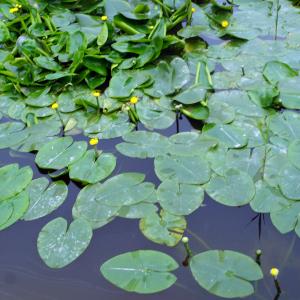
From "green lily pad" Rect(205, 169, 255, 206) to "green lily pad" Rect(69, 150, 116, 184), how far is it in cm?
52

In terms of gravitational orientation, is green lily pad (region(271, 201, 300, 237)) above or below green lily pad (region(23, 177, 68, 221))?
above

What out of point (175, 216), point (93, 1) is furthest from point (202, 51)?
point (175, 216)

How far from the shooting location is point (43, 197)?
2.13m

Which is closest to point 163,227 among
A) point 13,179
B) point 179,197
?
point 179,197

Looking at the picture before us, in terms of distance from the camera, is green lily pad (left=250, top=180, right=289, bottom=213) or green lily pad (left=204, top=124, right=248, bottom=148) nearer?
green lily pad (left=250, top=180, right=289, bottom=213)

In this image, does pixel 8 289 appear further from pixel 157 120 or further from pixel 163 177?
pixel 157 120

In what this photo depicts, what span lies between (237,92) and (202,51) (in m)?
0.56

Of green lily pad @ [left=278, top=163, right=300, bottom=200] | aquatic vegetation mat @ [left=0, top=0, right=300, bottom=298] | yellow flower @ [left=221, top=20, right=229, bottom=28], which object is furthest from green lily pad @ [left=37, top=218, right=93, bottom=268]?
yellow flower @ [left=221, top=20, right=229, bottom=28]

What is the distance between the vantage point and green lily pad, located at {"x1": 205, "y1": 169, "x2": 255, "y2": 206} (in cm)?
196

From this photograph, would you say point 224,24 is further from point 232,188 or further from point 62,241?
point 62,241

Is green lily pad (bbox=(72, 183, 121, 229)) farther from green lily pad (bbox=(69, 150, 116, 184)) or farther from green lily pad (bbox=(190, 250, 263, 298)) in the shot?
green lily pad (bbox=(190, 250, 263, 298))

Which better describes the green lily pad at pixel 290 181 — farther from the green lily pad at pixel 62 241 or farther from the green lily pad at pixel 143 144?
the green lily pad at pixel 62 241

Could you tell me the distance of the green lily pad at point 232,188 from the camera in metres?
1.96

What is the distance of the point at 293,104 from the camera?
7.91ft
